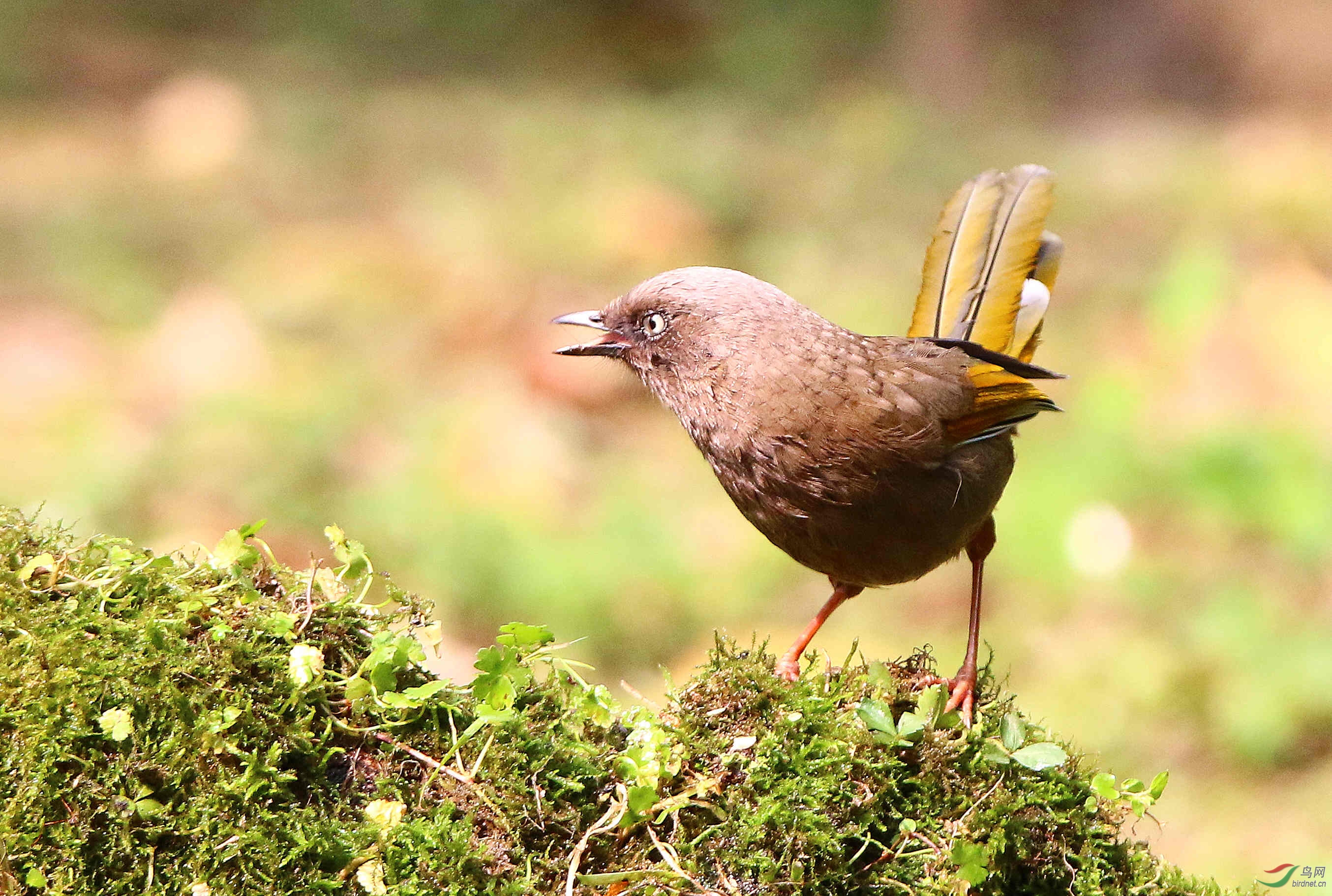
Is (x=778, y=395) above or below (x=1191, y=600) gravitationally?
below

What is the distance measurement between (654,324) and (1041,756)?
1710 millimetres

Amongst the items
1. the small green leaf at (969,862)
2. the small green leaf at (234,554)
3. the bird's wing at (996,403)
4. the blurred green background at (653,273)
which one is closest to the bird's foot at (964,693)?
the small green leaf at (969,862)

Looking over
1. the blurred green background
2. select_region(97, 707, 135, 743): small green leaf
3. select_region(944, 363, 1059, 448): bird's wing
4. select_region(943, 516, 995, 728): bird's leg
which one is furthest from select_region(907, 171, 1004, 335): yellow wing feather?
select_region(97, 707, 135, 743): small green leaf

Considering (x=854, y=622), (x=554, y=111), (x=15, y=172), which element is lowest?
(x=854, y=622)

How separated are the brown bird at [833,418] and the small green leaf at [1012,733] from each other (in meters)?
0.23

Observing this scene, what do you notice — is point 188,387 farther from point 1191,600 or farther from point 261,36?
point 261,36

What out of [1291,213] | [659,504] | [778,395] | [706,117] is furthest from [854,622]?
[706,117]

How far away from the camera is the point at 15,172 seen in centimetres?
1149

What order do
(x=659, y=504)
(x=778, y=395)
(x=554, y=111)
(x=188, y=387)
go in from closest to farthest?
(x=778, y=395), (x=659, y=504), (x=188, y=387), (x=554, y=111)

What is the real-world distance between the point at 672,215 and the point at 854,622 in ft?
17.5

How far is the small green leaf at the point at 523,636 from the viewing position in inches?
95.9

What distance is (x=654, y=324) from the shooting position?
3584 mm

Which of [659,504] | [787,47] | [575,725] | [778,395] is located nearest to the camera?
[575,725]

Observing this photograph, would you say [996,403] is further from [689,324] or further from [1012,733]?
[1012,733]
